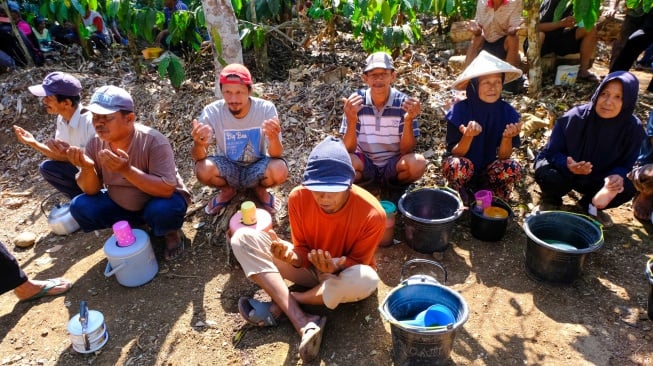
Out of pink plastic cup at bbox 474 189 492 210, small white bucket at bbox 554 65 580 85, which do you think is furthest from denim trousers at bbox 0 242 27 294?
small white bucket at bbox 554 65 580 85

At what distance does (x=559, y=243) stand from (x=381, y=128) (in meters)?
1.58

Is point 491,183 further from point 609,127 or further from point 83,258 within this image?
point 83,258

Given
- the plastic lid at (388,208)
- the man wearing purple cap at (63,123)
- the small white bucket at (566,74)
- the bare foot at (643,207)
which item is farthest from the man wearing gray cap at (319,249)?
the small white bucket at (566,74)

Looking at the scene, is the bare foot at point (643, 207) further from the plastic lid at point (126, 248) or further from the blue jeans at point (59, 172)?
the blue jeans at point (59, 172)

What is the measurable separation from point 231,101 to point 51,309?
6.24 feet

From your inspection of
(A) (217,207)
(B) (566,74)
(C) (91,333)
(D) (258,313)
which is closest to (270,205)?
(A) (217,207)

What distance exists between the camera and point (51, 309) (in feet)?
9.16

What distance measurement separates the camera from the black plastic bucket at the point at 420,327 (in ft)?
6.50

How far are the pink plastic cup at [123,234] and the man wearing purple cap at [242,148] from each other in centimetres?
65

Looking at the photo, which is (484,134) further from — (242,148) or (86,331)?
(86,331)

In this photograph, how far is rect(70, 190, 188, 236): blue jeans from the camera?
2.98 m

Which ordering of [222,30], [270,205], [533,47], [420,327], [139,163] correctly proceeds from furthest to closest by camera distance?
[533,47] → [222,30] → [270,205] → [139,163] → [420,327]

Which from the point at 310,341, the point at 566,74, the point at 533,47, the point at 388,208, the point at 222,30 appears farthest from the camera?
the point at 566,74

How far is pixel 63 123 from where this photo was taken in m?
3.35
